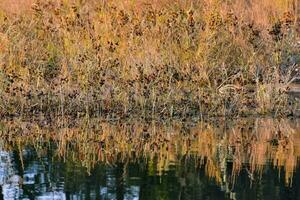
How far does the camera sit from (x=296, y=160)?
10.7 metres

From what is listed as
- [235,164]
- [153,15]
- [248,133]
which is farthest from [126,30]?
[235,164]

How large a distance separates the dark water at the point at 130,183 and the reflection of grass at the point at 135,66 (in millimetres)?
4514

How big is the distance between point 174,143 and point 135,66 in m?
3.18

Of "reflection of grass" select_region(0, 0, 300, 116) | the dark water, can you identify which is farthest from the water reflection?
"reflection of grass" select_region(0, 0, 300, 116)

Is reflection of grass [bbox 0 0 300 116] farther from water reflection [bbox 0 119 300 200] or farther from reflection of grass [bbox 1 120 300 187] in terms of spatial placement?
reflection of grass [bbox 1 120 300 187]

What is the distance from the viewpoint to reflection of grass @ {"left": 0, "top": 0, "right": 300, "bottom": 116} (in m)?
15.0

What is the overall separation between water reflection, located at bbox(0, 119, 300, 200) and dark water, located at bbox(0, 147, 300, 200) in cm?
1

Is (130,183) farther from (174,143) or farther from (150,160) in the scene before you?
(174,143)

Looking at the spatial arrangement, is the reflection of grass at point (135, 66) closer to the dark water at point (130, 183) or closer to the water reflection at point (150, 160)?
the water reflection at point (150, 160)

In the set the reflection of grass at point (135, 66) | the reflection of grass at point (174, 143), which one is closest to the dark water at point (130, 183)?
the reflection of grass at point (174, 143)

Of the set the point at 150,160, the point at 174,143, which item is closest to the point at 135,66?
the point at 174,143

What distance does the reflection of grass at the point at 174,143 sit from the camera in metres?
10.5

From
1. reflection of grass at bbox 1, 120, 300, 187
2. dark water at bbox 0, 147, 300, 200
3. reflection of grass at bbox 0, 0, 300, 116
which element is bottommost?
dark water at bbox 0, 147, 300, 200

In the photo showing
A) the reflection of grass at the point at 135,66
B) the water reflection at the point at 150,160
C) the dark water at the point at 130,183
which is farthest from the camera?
the reflection of grass at the point at 135,66
